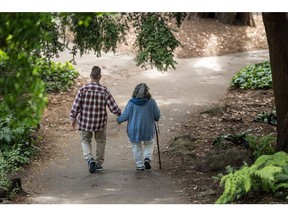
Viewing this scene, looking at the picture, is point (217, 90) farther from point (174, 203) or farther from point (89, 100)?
point (174, 203)

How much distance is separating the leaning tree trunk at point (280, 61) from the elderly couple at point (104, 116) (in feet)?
5.42

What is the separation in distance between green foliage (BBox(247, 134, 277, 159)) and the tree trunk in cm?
1075

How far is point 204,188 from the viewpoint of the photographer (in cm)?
899

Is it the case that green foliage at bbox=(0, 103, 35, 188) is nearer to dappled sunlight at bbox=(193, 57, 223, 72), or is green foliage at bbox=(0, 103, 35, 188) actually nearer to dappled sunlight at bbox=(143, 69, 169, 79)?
dappled sunlight at bbox=(143, 69, 169, 79)

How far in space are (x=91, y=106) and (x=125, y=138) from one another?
236 cm

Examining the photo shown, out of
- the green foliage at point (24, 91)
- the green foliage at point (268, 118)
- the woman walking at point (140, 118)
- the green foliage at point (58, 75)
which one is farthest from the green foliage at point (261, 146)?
the green foliage at point (58, 75)

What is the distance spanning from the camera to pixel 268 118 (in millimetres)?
12273

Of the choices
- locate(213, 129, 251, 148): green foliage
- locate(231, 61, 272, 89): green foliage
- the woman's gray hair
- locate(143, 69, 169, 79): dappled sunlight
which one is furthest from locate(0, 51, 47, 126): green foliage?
locate(143, 69, 169, 79): dappled sunlight

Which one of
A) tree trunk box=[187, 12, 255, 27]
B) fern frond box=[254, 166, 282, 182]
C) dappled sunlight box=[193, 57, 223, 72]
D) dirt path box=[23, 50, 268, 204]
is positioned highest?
tree trunk box=[187, 12, 255, 27]

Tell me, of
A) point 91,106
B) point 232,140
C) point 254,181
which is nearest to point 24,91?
point 254,181

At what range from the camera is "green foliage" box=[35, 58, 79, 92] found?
47.9 ft

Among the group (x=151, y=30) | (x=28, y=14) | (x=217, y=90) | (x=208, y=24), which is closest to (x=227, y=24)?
(x=208, y=24)

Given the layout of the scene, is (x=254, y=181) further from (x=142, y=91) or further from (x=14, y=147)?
(x=14, y=147)

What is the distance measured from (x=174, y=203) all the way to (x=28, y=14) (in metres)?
3.18
